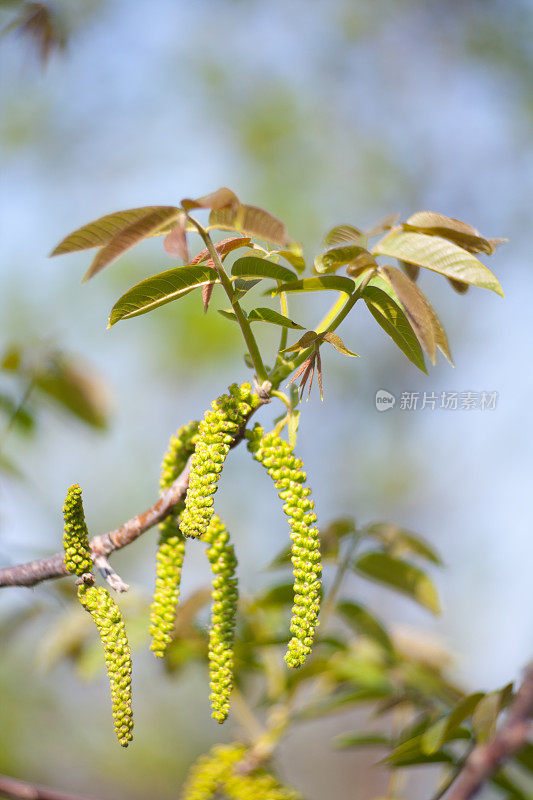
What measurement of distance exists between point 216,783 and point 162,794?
6155mm

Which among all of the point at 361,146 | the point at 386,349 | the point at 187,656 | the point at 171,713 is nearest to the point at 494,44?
the point at 361,146

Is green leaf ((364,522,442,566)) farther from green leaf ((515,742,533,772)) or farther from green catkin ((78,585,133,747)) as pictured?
green catkin ((78,585,133,747))

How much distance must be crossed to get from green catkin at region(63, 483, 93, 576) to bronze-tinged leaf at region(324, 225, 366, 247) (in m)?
0.48

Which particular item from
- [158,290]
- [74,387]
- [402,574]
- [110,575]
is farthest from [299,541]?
[74,387]

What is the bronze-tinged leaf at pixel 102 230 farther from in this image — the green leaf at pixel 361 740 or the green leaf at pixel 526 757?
the green leaf at pixel 361 740

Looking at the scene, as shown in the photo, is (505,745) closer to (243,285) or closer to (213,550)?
(213,550)

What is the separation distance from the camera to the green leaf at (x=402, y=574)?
155 centimetres

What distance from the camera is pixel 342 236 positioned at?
96 centimetres

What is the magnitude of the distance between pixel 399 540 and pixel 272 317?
886 millimetres

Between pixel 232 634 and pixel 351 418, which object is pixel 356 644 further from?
pixel 351 418

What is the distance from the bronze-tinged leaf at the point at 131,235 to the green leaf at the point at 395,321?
0.29 meters

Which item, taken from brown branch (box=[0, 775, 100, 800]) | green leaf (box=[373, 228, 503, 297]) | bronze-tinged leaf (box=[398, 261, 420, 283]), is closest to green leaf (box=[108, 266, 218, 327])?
green leaf (box=[373, 228, 503, 297])

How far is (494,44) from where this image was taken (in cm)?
983

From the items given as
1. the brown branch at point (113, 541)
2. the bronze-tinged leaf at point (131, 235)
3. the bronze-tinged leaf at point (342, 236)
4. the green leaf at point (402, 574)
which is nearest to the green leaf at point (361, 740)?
the green leaf at point (402, 574)
